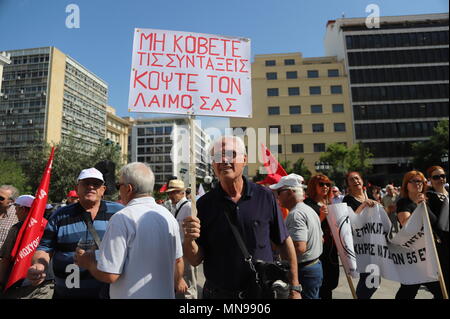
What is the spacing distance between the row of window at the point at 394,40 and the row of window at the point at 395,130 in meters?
13.9

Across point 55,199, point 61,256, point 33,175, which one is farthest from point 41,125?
point 61,256

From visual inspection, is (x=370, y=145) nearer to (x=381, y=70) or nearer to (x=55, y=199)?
(x=381, y=70)

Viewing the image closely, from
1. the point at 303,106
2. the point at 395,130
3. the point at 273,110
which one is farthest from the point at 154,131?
the point at 395,130

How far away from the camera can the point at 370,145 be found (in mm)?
49312

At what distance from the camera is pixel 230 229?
2.13 meters

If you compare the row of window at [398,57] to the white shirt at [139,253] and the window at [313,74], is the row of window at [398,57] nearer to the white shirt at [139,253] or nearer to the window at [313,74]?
the window at [313,74]

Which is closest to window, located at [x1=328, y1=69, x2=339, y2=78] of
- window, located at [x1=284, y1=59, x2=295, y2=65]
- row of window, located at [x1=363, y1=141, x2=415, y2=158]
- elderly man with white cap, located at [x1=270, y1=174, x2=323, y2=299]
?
window, located at [x1=284, y1=59, x2=295, y2=65]

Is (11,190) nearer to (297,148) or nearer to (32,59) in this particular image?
(297,148)

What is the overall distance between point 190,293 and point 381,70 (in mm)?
56198

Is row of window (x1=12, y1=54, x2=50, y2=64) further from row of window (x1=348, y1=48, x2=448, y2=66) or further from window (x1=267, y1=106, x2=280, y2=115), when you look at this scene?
row of window (x1=348, y1=48, x2=448, y2=66)

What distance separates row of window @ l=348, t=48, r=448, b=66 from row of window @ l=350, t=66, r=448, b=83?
4.17 feet

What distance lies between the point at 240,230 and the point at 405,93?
190ft

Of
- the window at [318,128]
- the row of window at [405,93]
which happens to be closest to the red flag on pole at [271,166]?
the window at [318,128]

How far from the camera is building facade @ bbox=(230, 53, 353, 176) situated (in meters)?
49.7
